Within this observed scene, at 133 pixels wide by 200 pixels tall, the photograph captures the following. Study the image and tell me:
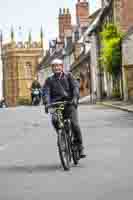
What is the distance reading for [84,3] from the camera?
306 ft

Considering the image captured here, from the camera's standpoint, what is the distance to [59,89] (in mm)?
12852

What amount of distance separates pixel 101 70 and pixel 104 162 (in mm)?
62292

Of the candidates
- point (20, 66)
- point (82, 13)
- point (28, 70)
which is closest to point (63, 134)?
point (82, 13)

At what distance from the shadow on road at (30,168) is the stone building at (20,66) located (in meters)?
154

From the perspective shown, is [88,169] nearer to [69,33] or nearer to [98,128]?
[98,128]

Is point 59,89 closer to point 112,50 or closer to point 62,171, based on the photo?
point 62,171

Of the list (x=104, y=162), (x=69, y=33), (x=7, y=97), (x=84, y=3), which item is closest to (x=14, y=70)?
(x=7, y=97)

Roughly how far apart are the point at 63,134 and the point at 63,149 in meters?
0.29

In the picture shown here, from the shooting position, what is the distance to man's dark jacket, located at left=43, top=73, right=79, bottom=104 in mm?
12844

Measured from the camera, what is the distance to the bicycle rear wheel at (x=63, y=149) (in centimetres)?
1254

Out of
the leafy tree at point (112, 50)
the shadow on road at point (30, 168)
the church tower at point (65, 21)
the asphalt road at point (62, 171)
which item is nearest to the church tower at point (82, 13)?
the church tower at point (65, 21)

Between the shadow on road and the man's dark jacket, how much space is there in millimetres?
1190

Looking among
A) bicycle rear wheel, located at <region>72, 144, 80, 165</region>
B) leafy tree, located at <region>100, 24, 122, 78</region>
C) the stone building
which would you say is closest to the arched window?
the stone building

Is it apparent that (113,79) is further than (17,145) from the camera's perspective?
Yes
